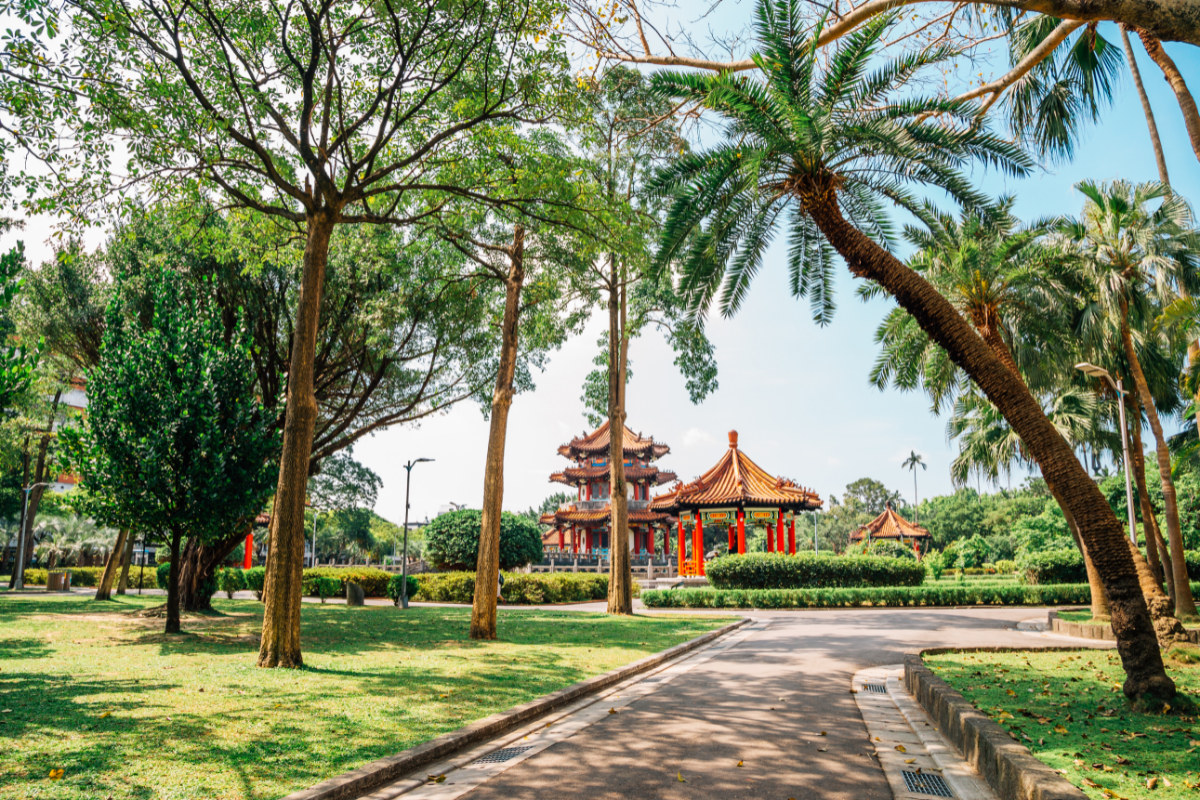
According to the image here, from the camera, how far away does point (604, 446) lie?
158 feet

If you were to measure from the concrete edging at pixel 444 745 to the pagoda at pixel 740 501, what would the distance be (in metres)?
24.4

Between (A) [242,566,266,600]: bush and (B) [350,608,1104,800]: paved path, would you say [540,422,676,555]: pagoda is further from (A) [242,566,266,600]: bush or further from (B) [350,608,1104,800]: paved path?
(B) [350,608,1104,800]: paved path

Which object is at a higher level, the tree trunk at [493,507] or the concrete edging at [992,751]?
the tree trunk at [493,507]

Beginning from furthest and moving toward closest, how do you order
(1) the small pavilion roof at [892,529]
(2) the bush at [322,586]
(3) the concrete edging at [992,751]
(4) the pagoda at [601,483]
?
1. (1) the small pavilion roof at [892,529]
2. (4) the pagoda at [601,483]
3. (2) the bush at [322,586]
4. (3) the concrete edging at [992,751]

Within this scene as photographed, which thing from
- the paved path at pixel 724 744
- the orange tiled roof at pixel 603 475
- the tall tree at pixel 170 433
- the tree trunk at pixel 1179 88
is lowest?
the paved path at pixel 724 744

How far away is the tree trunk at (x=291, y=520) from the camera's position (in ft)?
32.3

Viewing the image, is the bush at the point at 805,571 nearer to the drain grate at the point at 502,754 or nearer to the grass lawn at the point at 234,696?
the grass lawn at the point at 234,696

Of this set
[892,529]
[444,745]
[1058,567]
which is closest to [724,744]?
[444,745]

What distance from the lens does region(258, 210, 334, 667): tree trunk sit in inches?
388

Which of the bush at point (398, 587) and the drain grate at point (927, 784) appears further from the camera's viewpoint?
the bush at point (398, 587)

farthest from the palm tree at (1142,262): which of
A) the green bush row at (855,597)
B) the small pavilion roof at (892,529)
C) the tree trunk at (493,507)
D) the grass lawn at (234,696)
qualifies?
the small pavilion roof at (892,529)

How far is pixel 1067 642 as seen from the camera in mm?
14867

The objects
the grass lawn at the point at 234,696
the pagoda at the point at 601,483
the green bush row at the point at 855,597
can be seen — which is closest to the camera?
the grass lawn at the point at 234,696

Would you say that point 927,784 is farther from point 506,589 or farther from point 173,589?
point 506,589
